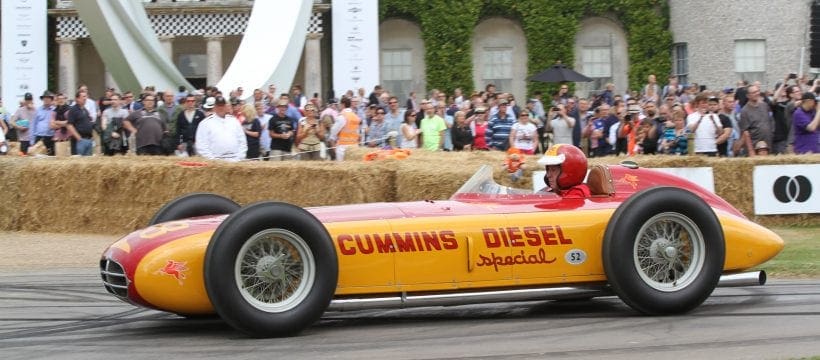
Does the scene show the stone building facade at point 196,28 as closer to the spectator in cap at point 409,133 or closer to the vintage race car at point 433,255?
the spectator in cap at point 409,133

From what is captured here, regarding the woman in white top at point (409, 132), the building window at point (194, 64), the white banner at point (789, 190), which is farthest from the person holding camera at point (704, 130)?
the building window at point (194, 64)

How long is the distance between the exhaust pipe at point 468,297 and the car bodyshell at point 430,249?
5 cm

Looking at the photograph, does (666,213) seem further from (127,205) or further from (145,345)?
(127,205)

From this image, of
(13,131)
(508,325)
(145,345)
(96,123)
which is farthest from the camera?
(13,131)

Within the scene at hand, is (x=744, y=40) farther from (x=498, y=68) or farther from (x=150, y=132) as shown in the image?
(x=150, y=132)

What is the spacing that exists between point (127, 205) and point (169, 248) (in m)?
8.58

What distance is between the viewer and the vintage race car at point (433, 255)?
27.3 ft

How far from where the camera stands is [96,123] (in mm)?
22078

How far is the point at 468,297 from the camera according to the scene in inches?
349

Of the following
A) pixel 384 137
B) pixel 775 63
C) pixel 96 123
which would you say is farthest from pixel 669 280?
pixel 775 63

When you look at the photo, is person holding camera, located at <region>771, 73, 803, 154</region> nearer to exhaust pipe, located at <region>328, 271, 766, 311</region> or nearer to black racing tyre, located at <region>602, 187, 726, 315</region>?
exhaust pipe, located at <region>328, 271, 766, 311</region>

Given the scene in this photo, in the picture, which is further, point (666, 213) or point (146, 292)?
point (666, 213)

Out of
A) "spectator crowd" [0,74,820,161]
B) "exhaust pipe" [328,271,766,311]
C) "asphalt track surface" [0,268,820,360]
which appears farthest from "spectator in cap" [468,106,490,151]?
"exhaust pipe" [328,271,766,311]

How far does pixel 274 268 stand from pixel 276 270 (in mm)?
18
